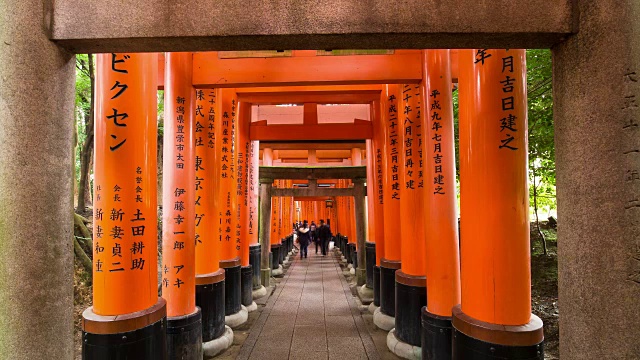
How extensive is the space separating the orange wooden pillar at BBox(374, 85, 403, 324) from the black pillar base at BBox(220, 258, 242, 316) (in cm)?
259

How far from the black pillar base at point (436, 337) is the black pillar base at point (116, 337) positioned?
2.95 metres

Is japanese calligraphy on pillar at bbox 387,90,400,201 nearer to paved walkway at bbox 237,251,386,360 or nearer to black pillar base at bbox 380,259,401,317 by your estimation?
black pillar base at bbox 380,259,401,317

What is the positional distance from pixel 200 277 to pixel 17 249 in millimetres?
3831

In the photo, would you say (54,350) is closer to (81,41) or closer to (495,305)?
(81,41)

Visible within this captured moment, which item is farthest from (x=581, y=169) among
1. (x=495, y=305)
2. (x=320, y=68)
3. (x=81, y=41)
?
(x=320, y=68)

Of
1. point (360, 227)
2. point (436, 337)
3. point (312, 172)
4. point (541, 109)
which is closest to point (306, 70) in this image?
point (436, 337)

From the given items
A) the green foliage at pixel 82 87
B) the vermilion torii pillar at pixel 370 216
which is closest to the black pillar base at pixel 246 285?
the vermilion torii pillar at pixel 370 216

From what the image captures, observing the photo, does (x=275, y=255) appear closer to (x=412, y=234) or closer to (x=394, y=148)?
(x=394, y=148)

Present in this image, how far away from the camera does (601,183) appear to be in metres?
2.00

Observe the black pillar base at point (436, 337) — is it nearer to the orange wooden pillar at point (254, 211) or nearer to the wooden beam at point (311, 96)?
the wooden beam at point (311, 96)

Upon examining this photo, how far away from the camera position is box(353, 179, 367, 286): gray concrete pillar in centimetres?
1111

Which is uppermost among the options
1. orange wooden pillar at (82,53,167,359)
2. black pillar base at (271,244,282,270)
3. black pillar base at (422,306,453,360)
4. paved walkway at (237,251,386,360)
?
orange wooden pillar at (82,53,167,359)

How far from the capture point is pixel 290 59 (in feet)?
18.8

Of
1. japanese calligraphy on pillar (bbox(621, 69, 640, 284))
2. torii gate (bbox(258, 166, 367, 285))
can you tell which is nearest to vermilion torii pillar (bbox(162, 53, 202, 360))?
japanese calligraphy on pillar (bbox(621, 69, 640, 284))
